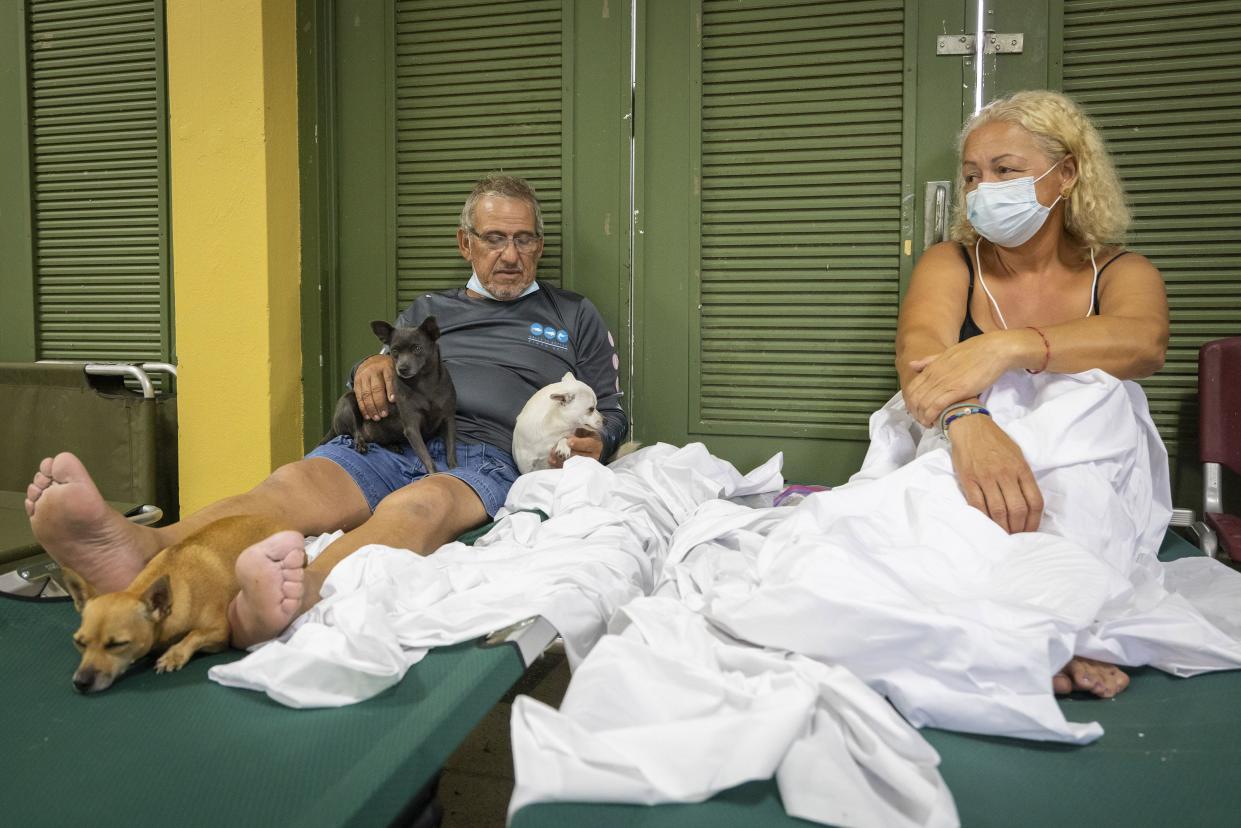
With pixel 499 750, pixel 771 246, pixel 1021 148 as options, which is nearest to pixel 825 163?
pixel 771 246

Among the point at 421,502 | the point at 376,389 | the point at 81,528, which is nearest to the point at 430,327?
the point at 376,389

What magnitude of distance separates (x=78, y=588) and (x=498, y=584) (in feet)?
2.19

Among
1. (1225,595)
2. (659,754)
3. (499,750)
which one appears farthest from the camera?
(499,750)

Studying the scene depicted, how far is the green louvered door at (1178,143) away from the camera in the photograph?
7.33 ft

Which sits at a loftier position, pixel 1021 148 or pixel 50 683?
pixel 1021 148

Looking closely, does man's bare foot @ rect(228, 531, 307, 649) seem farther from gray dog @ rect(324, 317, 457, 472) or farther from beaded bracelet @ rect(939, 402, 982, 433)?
beaded bracelet @ rect(939, 402, 982, 433)

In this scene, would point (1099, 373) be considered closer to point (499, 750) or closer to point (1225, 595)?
point (1225, 595)

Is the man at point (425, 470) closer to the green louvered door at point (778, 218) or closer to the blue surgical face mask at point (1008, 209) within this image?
the green louvered door at point (778, 218)

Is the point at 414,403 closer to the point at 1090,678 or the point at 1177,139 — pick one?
the point at 1090,678

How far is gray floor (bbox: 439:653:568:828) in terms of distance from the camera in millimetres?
1830

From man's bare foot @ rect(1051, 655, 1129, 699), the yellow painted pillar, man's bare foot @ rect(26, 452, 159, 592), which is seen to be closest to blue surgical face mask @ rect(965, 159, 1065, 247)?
man's bare foot @ rect(1051, 655, 1129, 699)

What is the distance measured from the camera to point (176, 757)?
A: 3.34ft

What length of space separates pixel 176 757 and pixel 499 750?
1208mm

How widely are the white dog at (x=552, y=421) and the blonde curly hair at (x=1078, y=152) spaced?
48.2 inches
